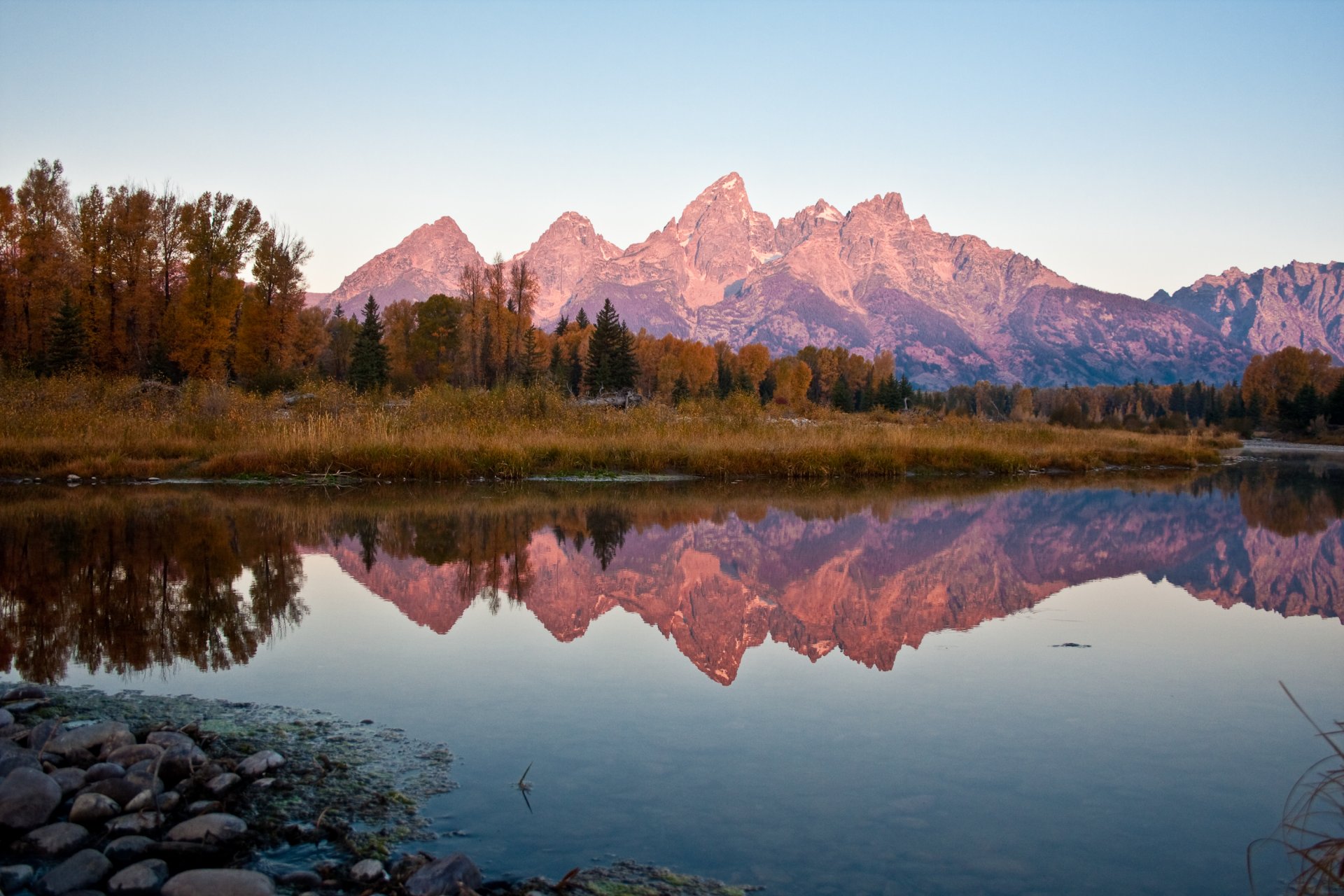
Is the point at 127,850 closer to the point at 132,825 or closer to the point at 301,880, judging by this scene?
the point at 132,825

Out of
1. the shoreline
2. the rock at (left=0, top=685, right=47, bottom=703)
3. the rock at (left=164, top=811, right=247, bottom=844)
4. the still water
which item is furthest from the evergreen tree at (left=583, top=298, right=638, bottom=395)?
the rock at (left=164, top=811, right=247, bottom=844)

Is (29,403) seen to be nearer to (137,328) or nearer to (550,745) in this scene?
(137,328)

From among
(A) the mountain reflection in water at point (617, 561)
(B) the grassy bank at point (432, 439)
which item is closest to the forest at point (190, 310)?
(B) the grassy bank at point (432, 439)

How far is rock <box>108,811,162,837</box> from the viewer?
10.2 ft

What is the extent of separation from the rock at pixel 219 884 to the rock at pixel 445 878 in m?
0.44

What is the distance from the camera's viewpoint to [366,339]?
49.5 m

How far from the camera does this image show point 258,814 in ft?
11.0

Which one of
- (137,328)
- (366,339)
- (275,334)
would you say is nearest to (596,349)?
(366,339)

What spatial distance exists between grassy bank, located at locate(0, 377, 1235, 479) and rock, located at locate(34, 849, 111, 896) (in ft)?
47.5

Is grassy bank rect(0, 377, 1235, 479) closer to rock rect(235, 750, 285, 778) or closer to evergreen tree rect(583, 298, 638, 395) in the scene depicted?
rock rect(235, 750, 285, 778)

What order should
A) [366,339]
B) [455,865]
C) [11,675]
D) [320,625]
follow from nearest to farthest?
[455,865], [11,675], [320,625], [366,339]

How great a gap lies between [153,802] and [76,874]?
0.43m

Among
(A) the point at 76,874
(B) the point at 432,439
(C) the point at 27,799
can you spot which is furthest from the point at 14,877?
(B) the point at 432,439

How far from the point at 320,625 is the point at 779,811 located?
411cm
